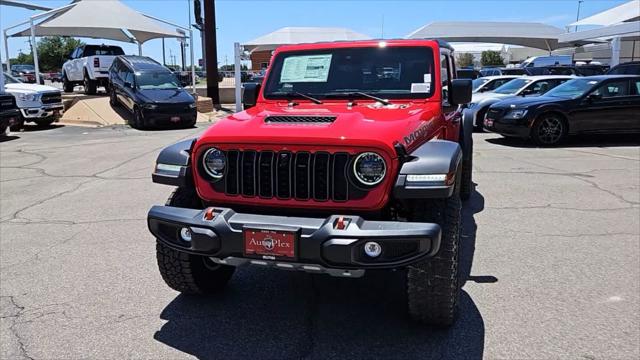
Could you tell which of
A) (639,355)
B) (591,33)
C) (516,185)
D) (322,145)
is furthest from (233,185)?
(591,33)

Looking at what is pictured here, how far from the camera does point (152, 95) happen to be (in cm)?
1559

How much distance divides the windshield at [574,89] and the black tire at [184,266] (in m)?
9.96

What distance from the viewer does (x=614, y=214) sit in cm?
588

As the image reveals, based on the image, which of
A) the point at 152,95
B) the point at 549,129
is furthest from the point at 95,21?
the point at 549,129

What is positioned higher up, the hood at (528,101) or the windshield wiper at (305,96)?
the windshield wiper at (305,96)

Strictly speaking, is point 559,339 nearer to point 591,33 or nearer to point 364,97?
point 364,97

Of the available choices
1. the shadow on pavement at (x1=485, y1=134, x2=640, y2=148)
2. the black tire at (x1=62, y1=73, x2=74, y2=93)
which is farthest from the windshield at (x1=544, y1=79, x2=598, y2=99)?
the black tire at (x1=62, y1=73, x2=74, y2=93)

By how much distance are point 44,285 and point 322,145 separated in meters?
2.60

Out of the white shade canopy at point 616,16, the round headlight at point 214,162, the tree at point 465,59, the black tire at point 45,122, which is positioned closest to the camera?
the round headlight at point 214,162

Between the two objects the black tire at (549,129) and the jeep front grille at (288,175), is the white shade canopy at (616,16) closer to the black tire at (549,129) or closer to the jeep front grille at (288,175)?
the black tire at (549,129)

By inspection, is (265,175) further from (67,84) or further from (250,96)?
(67,84)

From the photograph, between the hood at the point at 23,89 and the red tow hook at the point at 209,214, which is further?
the hood at the point at 23,89

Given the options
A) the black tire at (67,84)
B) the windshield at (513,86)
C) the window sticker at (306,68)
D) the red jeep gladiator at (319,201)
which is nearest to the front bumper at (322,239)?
the red jeep gladiator at (319,201)

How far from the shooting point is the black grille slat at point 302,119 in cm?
337
